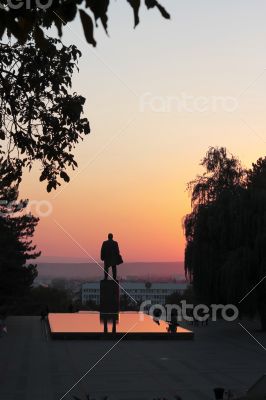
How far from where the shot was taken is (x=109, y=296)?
95.6ft

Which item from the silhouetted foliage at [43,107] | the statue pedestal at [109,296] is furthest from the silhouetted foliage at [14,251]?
the silhouetted foliage at [43,107]

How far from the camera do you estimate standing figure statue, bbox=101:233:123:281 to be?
27.9 m

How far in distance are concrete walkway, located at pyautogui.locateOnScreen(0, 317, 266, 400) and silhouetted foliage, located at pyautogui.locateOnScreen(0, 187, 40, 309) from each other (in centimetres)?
1302

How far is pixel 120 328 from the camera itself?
27219 millimetres

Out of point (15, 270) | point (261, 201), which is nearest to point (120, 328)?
point (261, 201)

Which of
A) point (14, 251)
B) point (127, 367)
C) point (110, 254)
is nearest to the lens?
point (127, 367)

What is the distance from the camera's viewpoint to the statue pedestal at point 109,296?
28.3 meters

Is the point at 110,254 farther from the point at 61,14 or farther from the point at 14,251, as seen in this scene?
the point at 61,14

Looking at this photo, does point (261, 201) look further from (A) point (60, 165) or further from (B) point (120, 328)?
(A) point (60, 165)

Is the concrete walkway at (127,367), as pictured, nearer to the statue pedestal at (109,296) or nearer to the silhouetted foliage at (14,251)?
the statue pedestal at (109,296)

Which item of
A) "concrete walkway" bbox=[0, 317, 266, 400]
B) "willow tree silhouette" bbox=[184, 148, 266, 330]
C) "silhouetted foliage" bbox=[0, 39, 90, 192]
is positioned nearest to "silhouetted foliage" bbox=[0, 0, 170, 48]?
"silhouetted foliage" bbox=[0, 39, 90, 192]

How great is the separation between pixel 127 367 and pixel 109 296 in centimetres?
1169

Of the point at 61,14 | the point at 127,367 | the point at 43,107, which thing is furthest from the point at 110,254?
the point at 61,14

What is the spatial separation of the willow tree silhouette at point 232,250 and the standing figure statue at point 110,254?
3.91m
